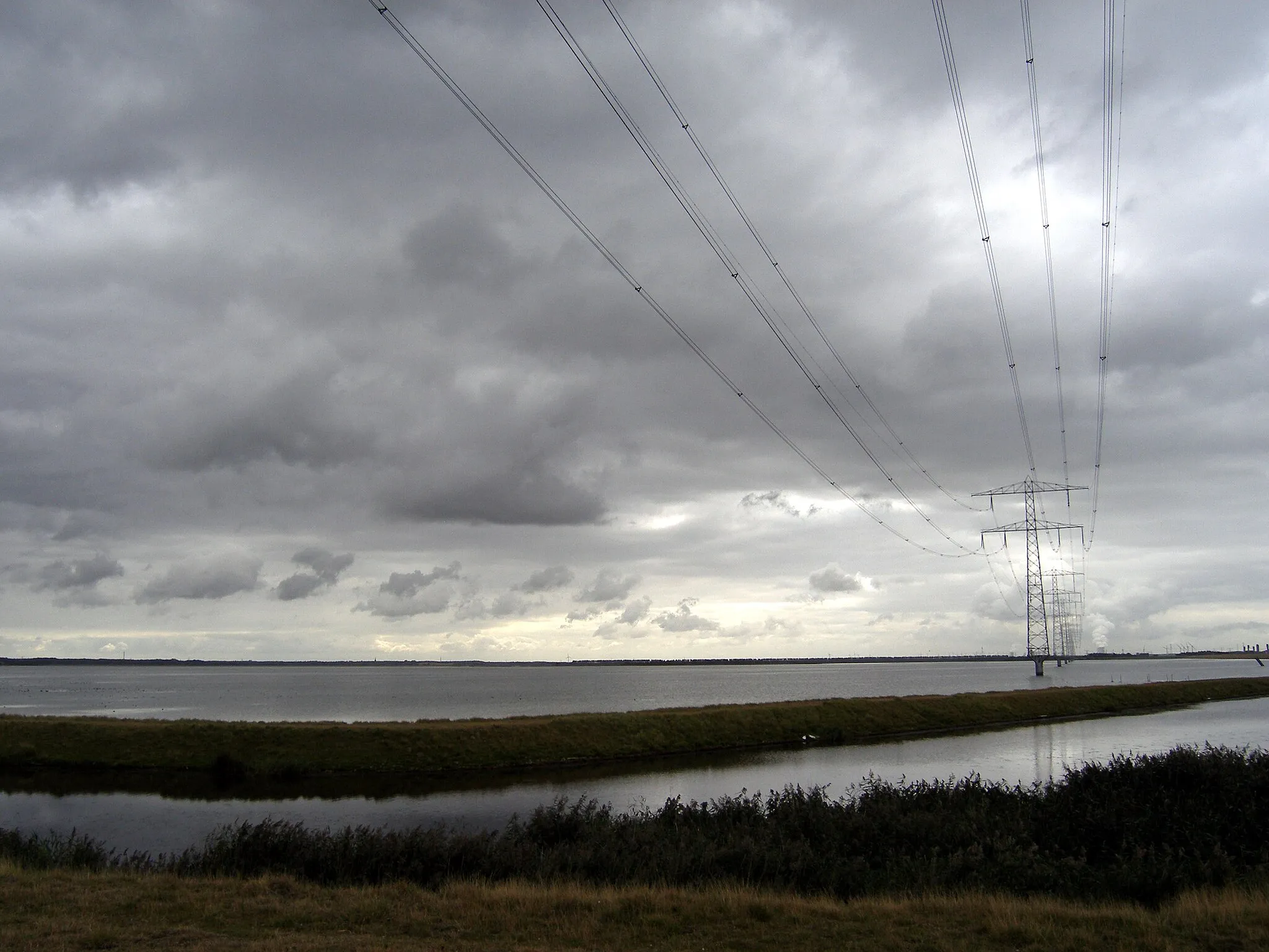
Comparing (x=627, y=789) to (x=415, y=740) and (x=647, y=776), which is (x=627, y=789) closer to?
(x=647, y=776)

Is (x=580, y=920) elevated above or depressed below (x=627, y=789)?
above

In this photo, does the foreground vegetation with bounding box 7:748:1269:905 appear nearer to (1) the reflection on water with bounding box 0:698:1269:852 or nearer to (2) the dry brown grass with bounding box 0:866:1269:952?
(2) the dry brown grass with bounding box 0:866:1269:952

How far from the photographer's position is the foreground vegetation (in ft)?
59.2

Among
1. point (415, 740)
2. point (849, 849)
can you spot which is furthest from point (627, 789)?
point (849, 849)

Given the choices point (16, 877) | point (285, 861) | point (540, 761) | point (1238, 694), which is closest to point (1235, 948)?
point (285, 861)

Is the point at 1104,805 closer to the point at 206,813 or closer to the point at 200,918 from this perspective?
the point at 200,918

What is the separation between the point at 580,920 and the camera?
1434cm

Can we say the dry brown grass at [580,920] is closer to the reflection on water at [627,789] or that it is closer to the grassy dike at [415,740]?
the reflection on water at [627,789]

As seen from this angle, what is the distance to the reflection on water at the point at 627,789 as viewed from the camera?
34281 millimetres

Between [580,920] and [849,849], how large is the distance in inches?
431

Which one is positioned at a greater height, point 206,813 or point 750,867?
point 750,867

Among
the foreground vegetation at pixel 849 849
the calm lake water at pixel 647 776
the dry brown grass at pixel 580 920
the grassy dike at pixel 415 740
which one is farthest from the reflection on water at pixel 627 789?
the dry brown grass at pixel 580 920

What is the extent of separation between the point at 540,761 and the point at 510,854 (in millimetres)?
32981

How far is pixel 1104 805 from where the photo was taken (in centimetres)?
2388
